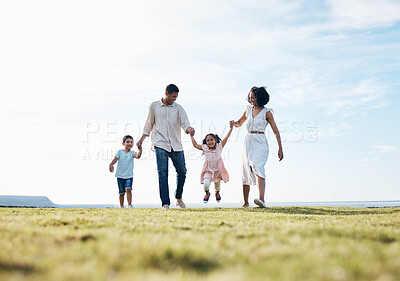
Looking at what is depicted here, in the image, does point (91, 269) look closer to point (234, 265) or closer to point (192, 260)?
point (192, 260)

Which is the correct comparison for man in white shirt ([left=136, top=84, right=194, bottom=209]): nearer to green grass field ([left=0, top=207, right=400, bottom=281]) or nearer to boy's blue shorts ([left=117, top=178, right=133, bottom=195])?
boy's blue shorts ([left=117, top=178, right=133, bottom=195])

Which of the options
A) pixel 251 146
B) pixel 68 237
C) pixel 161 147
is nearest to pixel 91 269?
pixel 68 237

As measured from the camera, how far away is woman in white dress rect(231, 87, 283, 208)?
9797 millimetres

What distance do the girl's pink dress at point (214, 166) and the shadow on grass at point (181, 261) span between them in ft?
31.3

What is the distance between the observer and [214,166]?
12.4 metres

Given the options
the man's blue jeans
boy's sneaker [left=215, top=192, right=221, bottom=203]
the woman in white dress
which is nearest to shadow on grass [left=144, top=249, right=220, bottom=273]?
the man's blue jeans

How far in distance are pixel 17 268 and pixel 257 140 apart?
806 centimetres

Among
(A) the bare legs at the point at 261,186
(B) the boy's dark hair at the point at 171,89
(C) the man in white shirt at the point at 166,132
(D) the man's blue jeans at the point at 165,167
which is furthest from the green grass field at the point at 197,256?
(B) the boy's dark hair at the point at 171,89

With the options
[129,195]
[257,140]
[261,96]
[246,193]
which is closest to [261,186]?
[246,193]

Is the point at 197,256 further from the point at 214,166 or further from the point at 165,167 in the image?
the point at 214,166

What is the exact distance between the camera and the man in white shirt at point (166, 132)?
374 inches

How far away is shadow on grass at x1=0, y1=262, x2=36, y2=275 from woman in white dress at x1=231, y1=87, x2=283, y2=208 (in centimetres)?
769

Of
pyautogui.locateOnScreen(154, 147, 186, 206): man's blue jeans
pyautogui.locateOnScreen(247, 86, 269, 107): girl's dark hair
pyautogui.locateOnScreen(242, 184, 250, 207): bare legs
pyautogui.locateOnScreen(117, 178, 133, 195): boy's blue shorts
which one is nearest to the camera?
pyautogui.locateOnScreen(154, 147, 186, 206): man's blue jeans

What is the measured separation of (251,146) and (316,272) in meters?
7.79
